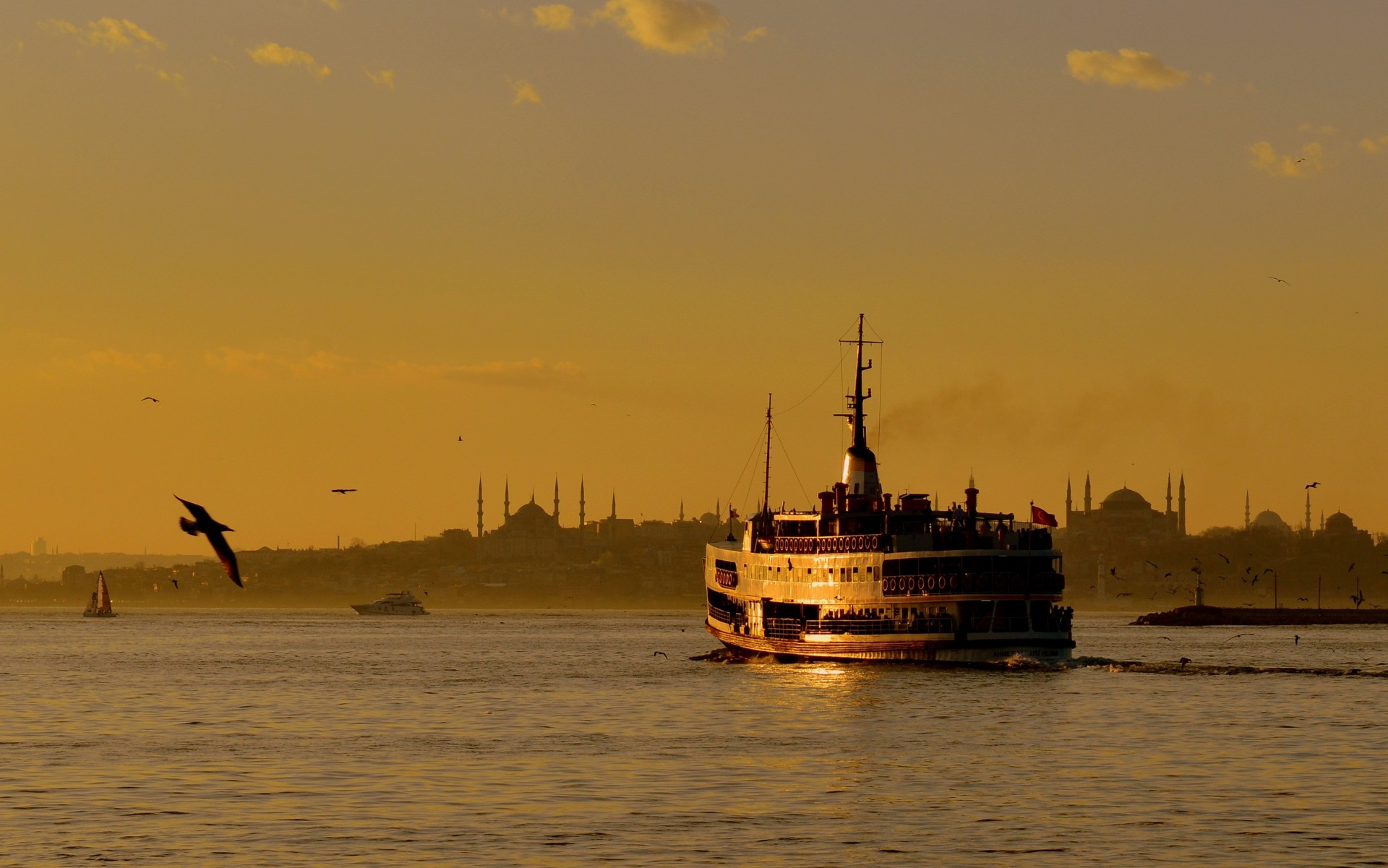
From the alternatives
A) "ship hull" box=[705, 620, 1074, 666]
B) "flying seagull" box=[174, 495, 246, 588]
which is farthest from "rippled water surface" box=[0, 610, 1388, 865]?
"flying seagull" box=[174, 495, 246, 588]

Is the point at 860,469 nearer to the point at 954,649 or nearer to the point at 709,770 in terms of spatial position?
the point at 954,649

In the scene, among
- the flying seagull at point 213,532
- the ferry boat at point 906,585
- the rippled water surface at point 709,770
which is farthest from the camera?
the ferry boat at point 906,585

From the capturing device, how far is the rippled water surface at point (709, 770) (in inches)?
1512

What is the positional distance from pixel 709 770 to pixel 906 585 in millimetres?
44250

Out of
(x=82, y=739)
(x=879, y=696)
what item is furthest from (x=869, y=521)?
(x=82, y=739)

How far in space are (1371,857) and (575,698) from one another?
51033mm

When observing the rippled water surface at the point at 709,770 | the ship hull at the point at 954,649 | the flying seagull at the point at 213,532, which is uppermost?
the flying seagull at the point at 213,532

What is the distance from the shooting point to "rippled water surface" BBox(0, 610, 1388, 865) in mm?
38406

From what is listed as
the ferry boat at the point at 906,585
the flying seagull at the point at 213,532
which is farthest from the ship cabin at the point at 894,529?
the flying seagull at the point at 213,532

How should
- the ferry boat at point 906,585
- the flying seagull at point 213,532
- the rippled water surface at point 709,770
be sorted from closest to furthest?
the flying seagull at point 213,532 → the rippled water surface at point 709,770 → the ferry boat at point 906,585

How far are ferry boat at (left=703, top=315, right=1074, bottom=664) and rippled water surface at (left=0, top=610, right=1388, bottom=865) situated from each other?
2.55 meters

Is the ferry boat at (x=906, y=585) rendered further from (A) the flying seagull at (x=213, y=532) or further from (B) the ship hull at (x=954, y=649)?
(A) the flying seagull at (x=213, y=532)

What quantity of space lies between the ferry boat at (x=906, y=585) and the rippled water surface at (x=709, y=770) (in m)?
2.55

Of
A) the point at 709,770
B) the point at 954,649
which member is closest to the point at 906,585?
the point at 954,649
